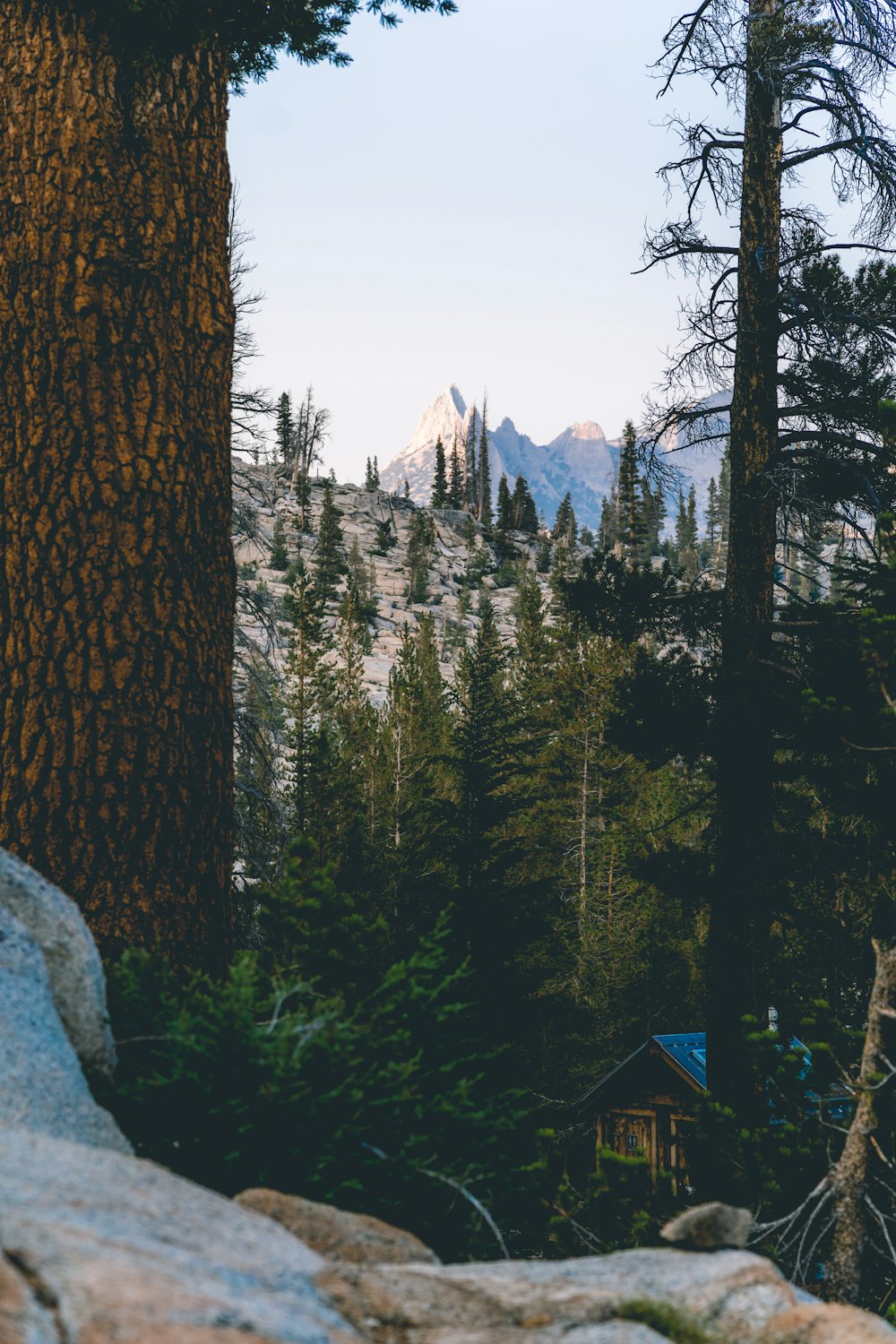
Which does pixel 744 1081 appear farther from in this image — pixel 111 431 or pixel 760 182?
pixel 760 182

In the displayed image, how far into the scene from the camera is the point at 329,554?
3204 inches

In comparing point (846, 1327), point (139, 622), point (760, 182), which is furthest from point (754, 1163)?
point (760, 182)

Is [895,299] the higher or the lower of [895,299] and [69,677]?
the higher

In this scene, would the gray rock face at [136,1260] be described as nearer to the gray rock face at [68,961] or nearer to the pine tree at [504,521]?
the gray rock face at [68,961]

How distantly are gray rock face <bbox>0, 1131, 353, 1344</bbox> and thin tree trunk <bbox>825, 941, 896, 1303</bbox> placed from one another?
2.96 m

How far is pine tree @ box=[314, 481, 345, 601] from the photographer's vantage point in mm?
78188

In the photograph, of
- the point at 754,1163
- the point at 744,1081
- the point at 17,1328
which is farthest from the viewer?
the point at 744,1081

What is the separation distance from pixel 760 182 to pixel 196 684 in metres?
8.61

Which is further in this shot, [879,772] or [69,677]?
[879,772]

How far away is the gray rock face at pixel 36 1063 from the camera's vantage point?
2.43 meters

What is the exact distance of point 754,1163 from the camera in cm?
529

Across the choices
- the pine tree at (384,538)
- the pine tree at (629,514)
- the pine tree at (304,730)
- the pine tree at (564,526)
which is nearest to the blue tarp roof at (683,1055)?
the pine tree at (304,730)

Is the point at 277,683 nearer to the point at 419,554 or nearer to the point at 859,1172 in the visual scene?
the point at 859,1172

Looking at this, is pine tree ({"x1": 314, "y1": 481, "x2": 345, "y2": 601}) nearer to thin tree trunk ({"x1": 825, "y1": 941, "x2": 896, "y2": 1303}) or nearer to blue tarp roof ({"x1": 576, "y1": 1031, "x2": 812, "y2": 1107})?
blue tarp roof ({"x1": 576, "y1": 1031, "x2": 812, "y2": 1107})
